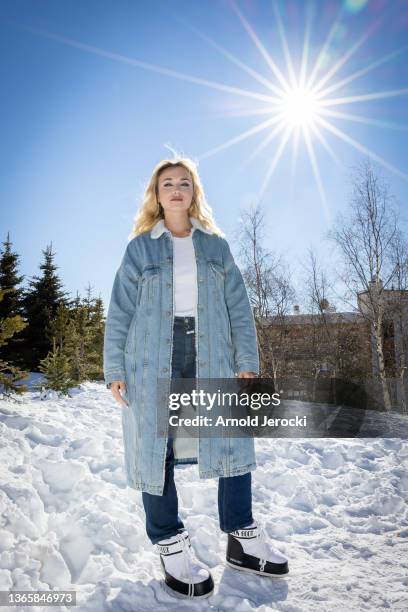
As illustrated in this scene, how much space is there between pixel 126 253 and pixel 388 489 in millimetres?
3462

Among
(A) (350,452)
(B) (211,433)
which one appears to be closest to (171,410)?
(B) (211,433)

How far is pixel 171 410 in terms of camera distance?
7.70 feet

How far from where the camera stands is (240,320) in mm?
2629

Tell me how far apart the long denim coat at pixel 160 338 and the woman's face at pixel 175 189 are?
0.19 meters

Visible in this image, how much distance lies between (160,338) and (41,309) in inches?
832

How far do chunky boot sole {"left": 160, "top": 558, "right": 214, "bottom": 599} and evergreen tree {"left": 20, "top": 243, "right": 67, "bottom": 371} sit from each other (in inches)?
766

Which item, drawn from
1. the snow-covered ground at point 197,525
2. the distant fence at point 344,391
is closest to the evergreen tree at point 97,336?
the distant fence at point 344,391

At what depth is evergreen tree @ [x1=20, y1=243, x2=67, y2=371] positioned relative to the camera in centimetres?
2045

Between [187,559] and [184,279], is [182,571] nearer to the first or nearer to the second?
[187,559]

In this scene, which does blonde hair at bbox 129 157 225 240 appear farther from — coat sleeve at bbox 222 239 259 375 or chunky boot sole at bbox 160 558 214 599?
chunky boot sole at bbox 160 558 214 599

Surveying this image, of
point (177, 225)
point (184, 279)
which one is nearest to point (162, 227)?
point (177, 225)

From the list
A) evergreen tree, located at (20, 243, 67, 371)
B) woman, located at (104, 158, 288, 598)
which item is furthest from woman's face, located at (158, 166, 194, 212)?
evergreen tree, located at (20, 243, 67, 371)

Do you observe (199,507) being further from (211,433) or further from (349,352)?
(349,352)

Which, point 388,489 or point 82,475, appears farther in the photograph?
point 388,489
